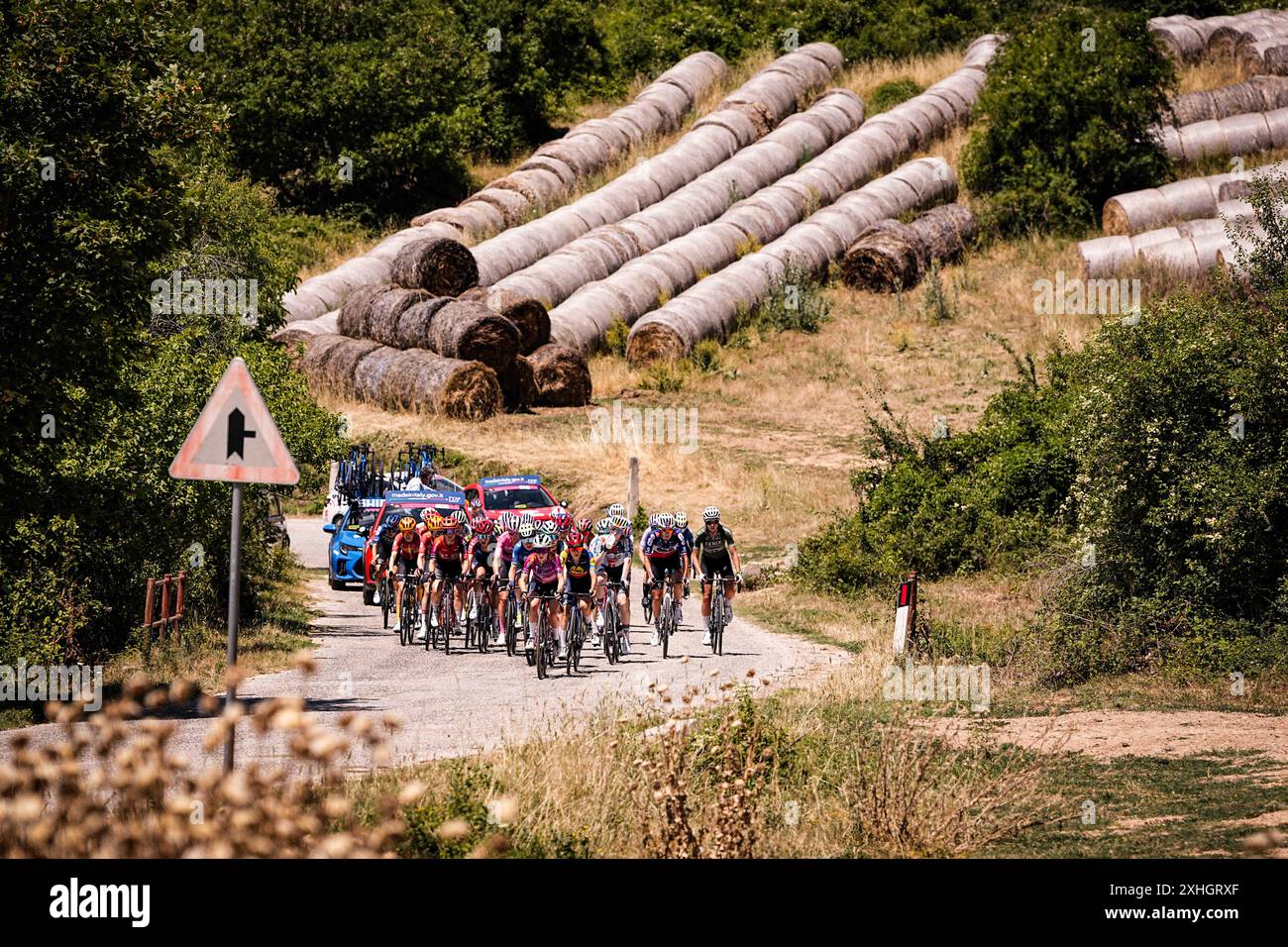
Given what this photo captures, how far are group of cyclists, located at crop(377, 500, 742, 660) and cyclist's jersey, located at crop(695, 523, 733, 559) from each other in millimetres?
13

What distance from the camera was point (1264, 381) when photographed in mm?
17047

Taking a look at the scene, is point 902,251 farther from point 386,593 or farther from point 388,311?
point 386,593

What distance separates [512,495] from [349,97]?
2888 cm

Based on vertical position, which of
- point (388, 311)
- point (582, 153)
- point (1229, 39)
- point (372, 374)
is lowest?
point (372, 374)

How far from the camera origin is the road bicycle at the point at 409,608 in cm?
2184

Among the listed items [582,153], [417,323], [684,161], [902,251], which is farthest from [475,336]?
[582,153]

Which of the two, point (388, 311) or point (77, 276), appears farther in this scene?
point (388, 311)

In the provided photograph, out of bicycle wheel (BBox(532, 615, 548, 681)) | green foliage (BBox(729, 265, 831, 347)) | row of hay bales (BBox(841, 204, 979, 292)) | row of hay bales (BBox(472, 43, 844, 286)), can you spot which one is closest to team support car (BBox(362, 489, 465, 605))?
bicycle wheel (BBox(532, 615, 548, 681))

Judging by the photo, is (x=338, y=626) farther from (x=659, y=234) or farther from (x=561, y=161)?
(x=561, y=161)

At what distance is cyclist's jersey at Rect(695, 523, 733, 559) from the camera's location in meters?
20.8

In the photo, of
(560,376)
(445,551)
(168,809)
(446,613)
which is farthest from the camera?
(560,376)

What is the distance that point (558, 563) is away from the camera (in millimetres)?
19391

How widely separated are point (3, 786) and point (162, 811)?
770 mm

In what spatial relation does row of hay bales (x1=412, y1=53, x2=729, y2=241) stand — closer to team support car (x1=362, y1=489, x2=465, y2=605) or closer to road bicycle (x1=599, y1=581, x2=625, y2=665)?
team support car (x1=362, y1=489, x2=465, y2=605)
